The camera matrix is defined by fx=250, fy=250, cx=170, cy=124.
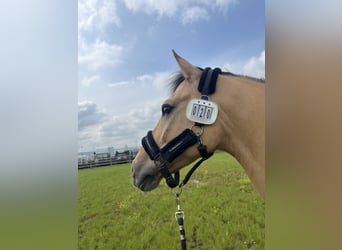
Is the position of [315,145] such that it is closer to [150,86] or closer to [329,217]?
[329,217]

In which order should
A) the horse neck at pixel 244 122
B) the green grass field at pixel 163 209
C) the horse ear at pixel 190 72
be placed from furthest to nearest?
1. the green grass field at pixel 163 209
2. the horse ear at pixel 190 72
3. the horse neck at pixel 244 122

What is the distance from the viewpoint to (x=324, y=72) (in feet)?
1.78

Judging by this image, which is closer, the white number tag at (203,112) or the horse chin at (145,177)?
the white number tag at (203,112)

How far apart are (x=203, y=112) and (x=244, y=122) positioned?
18 cm

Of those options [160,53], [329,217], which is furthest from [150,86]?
[329,217]

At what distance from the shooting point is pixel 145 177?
1231 mm

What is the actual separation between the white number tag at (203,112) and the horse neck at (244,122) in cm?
4

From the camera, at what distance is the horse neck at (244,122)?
108 centimetres

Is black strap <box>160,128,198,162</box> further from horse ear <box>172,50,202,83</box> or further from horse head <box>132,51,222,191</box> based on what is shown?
horse ear <box>172,50,202,83</box>

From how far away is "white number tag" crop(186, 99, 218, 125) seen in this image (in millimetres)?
1104

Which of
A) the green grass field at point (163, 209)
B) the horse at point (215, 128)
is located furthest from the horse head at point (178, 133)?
the green grass field at point (163, 209)

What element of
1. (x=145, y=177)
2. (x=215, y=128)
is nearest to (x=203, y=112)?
(x=215, y=128)

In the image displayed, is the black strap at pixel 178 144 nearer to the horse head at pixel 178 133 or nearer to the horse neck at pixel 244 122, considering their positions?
the horse head at pixel 178 133

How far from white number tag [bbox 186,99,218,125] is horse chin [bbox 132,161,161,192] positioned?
1.06 ft
